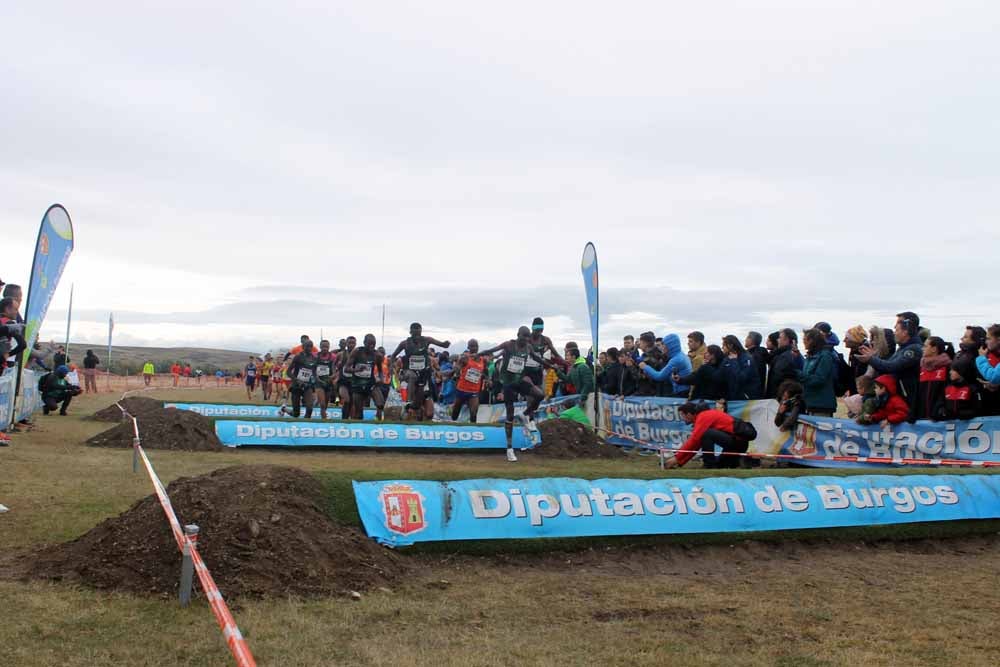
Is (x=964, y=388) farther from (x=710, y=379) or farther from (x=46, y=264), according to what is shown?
(x=46, y=264)

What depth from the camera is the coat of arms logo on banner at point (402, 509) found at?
661cm

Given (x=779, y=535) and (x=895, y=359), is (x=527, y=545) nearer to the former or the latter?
(x=779, y=535)

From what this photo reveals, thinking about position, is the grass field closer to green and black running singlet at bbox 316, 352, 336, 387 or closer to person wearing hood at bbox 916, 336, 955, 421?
person wearing hood at bbox 916, 336, 955, 421

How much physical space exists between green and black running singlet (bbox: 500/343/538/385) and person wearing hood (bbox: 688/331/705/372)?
3065mm

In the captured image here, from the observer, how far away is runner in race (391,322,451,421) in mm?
16500

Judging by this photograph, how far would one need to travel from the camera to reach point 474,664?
4.25 m

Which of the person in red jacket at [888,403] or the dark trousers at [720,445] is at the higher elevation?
the person in red jacket at [888,403]

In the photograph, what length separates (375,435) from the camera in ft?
50.2

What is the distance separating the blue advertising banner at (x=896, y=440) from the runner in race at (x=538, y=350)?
167 inches

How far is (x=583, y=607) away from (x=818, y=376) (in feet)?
25.4

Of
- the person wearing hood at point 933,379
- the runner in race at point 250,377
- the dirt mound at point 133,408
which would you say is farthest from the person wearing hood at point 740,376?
the runner in race at point 250,377

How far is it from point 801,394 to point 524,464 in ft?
14.1

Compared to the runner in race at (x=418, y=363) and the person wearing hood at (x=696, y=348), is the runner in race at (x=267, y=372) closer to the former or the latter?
the runner in race at (x=418, y=363)

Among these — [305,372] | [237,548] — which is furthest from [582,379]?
[237,548]
